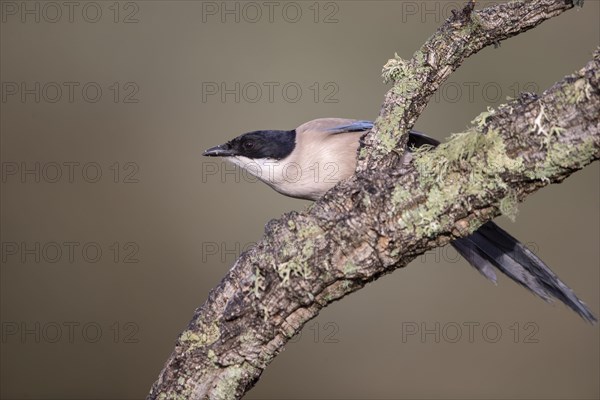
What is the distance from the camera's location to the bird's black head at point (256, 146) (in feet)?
9.75

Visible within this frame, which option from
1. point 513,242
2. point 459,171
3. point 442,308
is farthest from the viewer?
point 442,308

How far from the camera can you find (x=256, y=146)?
2.99 meters

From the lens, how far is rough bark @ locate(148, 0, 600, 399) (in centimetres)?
133

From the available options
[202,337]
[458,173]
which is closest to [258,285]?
[202,337]

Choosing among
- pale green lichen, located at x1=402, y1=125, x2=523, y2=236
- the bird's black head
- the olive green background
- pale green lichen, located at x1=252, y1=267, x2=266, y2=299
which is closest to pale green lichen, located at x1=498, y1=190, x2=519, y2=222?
pale green lichen, located at x1=402, y1=125, x2=523, y2=236

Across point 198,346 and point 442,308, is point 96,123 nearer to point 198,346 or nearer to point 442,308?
point 442,308

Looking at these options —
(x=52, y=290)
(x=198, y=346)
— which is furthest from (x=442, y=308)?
(x=198, y=346)

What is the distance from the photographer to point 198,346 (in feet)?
5.18

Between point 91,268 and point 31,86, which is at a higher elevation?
point 31,86

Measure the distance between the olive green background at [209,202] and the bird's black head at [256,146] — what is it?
1.72 meters

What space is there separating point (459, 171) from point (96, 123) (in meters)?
4.20

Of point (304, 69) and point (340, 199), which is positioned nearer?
point (340, 199)

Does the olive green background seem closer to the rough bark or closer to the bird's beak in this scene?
the bird's beak

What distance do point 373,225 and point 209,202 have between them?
381 cm
